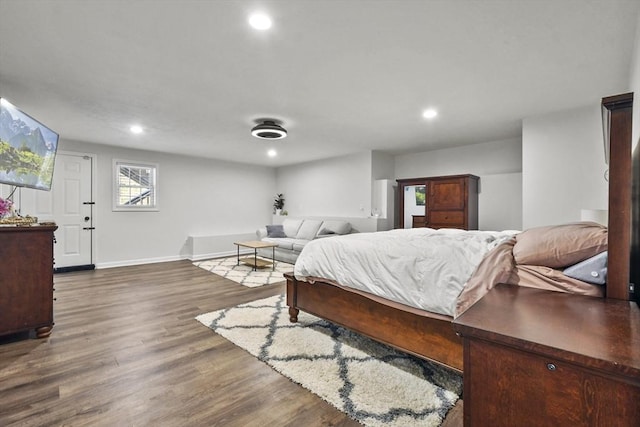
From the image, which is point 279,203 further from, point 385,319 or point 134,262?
point 385,319

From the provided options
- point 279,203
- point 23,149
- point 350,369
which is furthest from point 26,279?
point 279,203

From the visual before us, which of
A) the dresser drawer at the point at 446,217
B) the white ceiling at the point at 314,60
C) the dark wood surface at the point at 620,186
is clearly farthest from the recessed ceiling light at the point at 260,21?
the dresser drawer at the point at 446,217

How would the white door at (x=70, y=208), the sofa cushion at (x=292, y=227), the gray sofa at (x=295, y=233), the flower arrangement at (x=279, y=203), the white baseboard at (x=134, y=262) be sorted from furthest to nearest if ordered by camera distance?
the flower arrangement at (x=279, y=203)
the sofa cushion at (x=292, y=227)
the gray sofa at (x=295, y=233)
the white baseboard at (x=134, y=262)
the white door at (x=70, y=208)

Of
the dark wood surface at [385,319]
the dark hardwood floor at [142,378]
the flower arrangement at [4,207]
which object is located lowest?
the dark hardwood floor at [142,378]

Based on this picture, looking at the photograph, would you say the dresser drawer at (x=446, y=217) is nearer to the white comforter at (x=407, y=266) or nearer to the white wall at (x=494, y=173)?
the white wall at (x=494, y=173)

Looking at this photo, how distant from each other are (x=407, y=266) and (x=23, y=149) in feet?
11.8

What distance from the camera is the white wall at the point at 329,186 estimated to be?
6.28 metres

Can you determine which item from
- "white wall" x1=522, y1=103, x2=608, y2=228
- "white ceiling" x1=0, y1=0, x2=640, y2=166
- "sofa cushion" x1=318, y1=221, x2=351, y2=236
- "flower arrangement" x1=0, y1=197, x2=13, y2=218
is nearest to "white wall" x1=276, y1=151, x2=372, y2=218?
"sofa cushion" x1=318, y1=221, x2=351, y2=236

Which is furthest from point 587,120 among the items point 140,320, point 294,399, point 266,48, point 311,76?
point 140,320

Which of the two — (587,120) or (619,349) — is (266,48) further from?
(587,120)

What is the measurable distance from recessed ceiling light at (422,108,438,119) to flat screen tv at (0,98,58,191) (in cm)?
414

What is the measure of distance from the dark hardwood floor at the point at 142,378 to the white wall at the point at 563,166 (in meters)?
3.00

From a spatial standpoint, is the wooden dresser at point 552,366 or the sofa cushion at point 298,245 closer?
the wooden dresser at point 552,366

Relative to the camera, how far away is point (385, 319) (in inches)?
84.4
